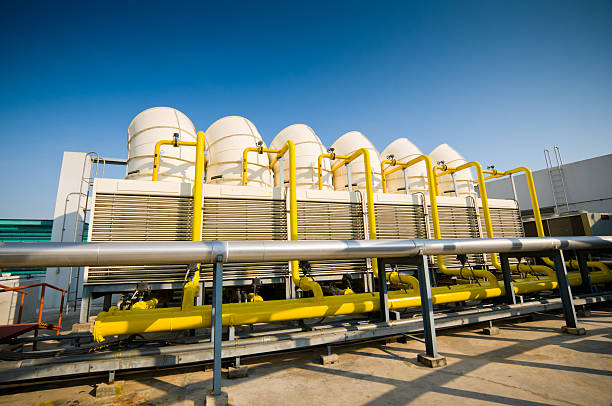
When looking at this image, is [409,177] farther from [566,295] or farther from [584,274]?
[566,295]

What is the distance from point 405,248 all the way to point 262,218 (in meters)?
3.24

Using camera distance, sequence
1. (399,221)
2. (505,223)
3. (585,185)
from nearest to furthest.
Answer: (399,221) < (505,223) < (585,185)

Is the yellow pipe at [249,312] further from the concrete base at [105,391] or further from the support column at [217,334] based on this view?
the support column at [217,334]

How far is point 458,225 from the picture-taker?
7.95 meters

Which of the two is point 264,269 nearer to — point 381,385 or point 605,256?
point 381,385

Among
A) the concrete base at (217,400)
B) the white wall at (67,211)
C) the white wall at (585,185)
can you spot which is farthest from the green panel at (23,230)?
the white wall at (585,185)

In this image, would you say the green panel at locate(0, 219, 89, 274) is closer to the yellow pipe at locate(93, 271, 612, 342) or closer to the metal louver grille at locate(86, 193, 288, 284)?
the metal louver grille at locate(86, 193, 288, 284)

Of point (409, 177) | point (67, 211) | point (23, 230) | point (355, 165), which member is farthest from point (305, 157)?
point (23, 230)

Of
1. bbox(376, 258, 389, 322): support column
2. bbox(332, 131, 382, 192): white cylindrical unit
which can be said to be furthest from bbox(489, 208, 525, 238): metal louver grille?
bbox(376, 258, 389, 322): support column

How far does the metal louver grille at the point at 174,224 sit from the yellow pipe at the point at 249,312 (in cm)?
108

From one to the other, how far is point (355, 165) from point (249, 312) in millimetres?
6407

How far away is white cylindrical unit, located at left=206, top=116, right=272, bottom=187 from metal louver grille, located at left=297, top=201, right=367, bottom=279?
5.66ft

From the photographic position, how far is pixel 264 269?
588 cm

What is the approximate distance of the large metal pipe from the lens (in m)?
2.65
